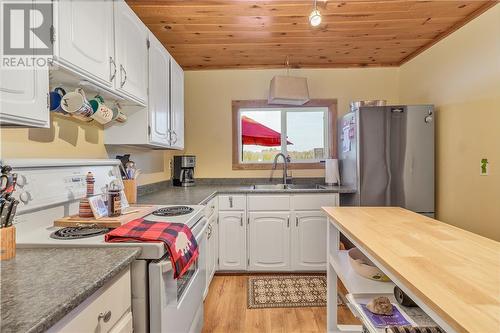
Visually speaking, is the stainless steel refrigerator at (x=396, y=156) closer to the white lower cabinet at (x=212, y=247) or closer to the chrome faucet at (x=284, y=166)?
the chrome faucet at (x=284, y=166)

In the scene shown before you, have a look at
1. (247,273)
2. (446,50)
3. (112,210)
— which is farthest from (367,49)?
(112,210)

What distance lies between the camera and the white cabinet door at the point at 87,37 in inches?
43.2

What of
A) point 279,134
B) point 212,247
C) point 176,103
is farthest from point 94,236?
point 279,134

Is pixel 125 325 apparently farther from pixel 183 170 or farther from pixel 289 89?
pixel 289 89

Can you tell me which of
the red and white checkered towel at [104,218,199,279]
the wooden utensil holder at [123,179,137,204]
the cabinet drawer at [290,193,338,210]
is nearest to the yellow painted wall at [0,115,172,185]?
the wooden utensil holder at [123,179,137,204]

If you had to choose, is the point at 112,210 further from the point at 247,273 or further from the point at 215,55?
the point at 215,55

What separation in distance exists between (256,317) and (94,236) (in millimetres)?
1496

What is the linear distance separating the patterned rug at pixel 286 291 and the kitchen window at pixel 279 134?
4.41 ft

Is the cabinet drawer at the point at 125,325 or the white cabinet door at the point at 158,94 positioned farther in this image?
the white cabinet door at the point at 158,94

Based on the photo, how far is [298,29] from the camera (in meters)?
2.47

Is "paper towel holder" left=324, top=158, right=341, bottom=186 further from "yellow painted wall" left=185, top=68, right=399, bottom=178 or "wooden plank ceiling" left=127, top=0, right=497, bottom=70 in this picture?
"wooden plank ceiling" left=127, top=0, right=497, bottom=70

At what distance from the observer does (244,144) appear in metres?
3.60

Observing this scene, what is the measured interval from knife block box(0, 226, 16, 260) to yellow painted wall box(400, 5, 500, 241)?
9.19 feet

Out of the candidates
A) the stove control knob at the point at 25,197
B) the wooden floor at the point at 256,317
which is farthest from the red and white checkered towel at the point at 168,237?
the wooden floor at the point at 256,317
